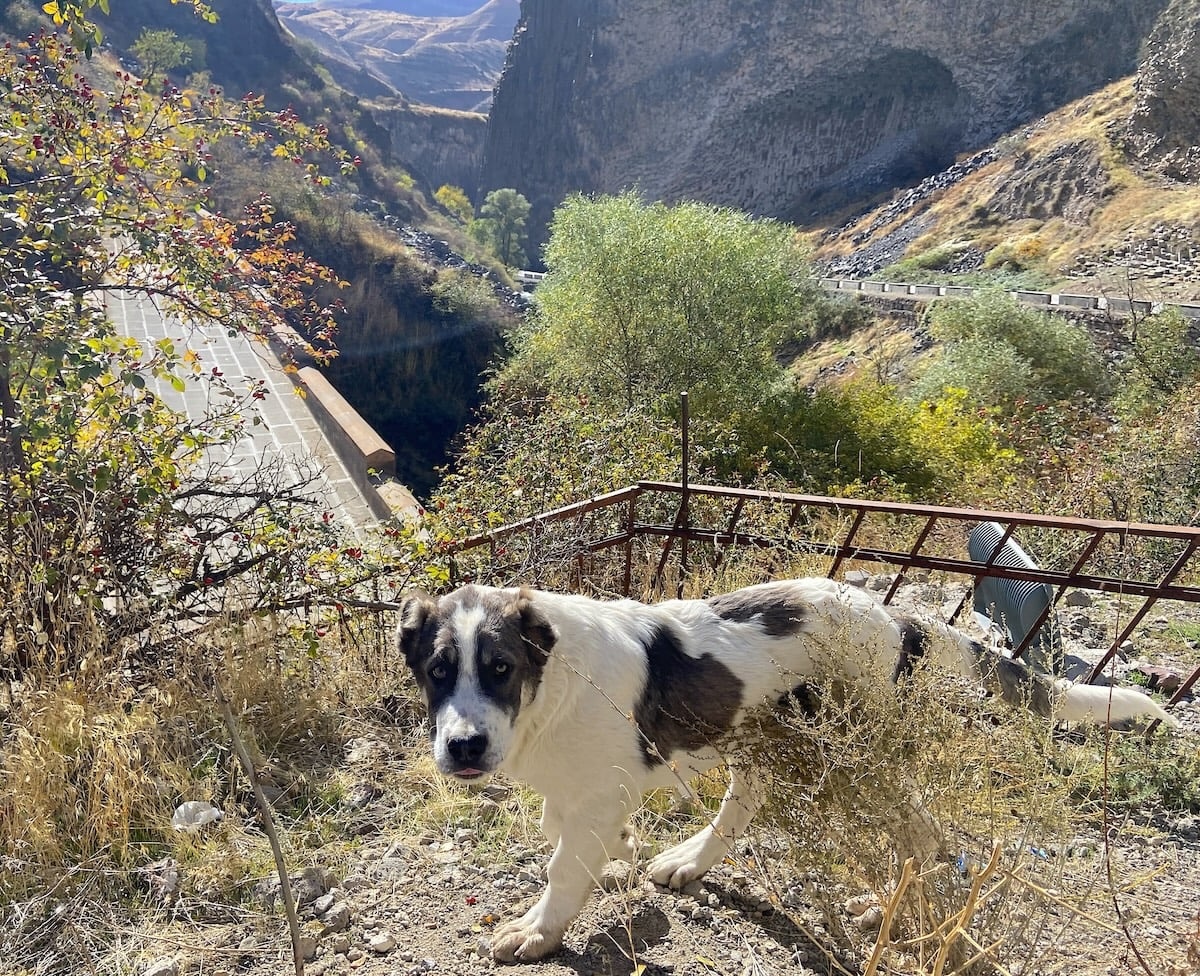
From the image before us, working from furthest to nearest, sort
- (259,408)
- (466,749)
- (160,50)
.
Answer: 1. (160,50)
2. (259,408)
3. (466,749)

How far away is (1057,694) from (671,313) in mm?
15048

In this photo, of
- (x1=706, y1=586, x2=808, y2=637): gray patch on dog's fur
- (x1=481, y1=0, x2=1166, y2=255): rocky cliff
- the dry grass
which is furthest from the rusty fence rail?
(x1=481, y1=0, x2=1166, y2=255): rocky cliff

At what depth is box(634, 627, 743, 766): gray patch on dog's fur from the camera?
2.69m

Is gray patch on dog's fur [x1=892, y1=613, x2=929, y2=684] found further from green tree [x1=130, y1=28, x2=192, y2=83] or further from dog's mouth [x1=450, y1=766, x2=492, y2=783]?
green tree [x1=130, y1=28, x2=192, y2=83]

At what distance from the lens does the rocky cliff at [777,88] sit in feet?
190

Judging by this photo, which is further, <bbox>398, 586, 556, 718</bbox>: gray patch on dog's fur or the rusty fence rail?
the rusty fence rail

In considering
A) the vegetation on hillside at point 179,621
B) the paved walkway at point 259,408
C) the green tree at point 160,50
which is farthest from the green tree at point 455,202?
the vegetation on hillside at point 179,621

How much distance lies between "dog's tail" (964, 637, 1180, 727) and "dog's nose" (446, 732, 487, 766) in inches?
72.7

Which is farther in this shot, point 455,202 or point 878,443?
point 455,202

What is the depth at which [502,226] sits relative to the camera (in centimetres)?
6519

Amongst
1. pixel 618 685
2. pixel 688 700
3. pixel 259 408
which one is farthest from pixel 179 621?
pixel 259 408

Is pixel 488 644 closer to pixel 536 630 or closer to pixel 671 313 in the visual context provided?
pixel 536 630

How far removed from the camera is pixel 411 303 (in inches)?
873

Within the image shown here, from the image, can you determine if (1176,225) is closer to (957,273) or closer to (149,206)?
(957,273)
